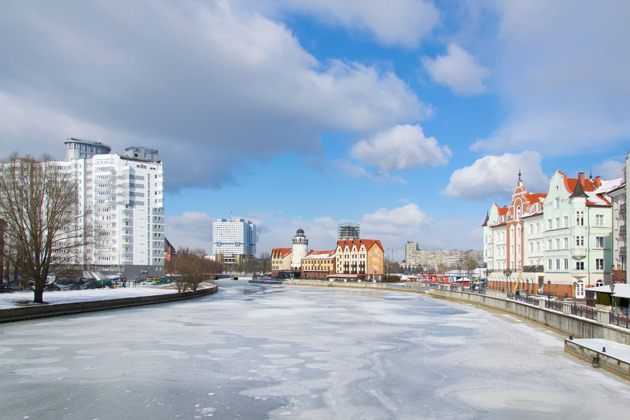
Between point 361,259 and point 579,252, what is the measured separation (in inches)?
4267

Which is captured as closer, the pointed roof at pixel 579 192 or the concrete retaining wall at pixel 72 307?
the concrete retaining wall at pixel 72 307

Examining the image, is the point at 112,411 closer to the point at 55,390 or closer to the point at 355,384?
the point at 55,390

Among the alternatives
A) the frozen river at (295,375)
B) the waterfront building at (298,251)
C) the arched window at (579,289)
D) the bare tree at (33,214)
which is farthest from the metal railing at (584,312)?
the waterfront building at (298,251)

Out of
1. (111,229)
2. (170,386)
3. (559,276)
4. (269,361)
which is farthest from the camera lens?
(111,229)

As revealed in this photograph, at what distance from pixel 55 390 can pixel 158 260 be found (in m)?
130

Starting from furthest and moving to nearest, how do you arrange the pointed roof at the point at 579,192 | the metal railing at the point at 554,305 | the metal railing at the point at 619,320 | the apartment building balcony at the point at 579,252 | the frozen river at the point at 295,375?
the pointed roof at the point at 579,192 → the apartment building balcony at the point at 579,252 → the metal railing at the point at 554,305 → the metal railing at the point at 619,320 → the frozen river at the point at 295,375

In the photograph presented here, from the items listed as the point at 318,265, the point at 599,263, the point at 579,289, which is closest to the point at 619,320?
the point at 579,289

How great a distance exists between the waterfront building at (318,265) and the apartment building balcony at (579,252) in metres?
118

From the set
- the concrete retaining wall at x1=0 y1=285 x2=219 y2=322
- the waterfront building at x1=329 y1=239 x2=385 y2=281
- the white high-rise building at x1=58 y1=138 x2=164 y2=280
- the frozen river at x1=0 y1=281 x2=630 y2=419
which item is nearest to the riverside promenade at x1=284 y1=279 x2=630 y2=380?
the frozen river at x1=0 y1=281 x2=630 y2=419

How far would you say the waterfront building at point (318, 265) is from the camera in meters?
172

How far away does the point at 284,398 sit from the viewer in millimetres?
15477

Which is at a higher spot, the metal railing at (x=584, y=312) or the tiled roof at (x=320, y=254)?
the metal railing at (x=584, y=312)

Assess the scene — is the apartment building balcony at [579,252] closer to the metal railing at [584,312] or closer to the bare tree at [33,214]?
the metal railing at [584,312]

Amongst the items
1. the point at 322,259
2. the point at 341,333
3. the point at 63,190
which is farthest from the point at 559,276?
the point at 322,259
